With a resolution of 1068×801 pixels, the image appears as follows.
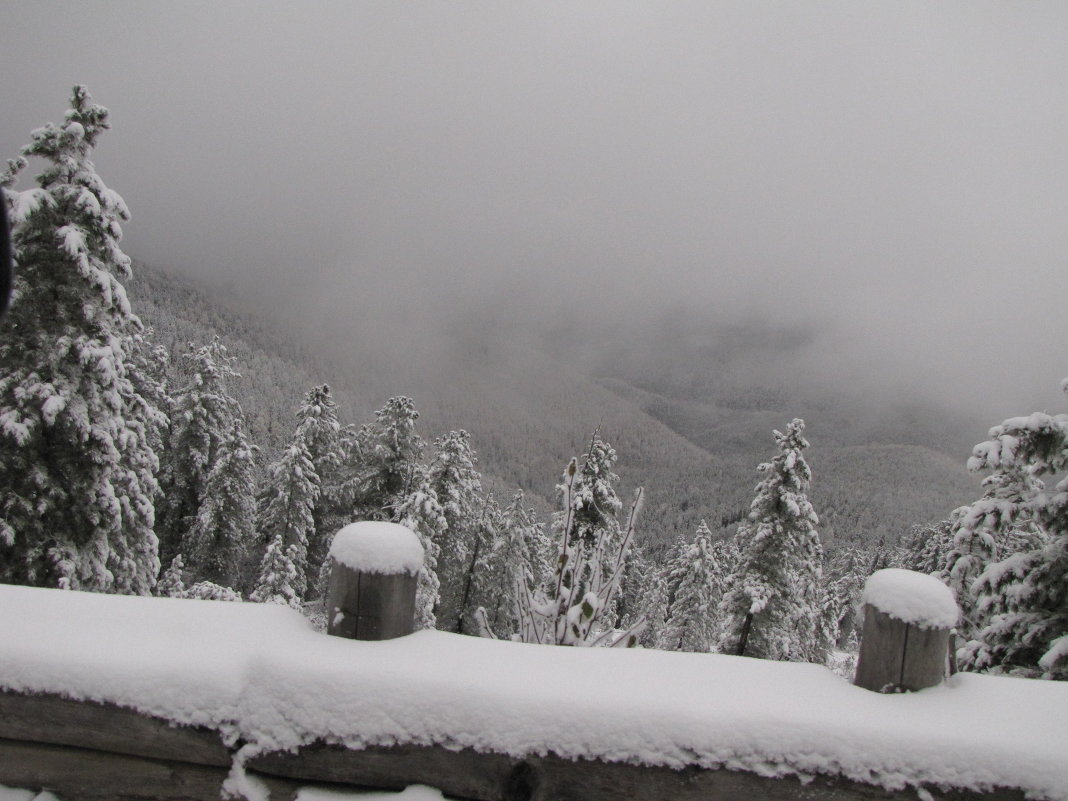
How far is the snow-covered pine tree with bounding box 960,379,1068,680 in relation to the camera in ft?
23.4

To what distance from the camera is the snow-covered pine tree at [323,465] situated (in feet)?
77.8

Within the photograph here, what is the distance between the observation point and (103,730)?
2004 millimetres

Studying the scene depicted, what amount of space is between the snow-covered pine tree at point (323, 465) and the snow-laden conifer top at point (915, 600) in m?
23.1

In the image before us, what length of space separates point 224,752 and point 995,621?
953 cm

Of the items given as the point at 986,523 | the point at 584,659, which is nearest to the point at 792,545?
the point at 986,523

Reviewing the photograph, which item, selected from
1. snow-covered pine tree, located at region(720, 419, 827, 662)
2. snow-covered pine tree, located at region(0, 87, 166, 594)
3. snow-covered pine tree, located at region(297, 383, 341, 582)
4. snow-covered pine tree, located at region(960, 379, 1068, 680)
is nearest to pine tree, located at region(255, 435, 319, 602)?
snow-covered pine tree, located at region(297, 383, 341, 582)

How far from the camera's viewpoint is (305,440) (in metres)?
23.3

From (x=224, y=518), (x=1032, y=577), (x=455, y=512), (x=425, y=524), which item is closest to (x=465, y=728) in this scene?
(x=1032, y=577)

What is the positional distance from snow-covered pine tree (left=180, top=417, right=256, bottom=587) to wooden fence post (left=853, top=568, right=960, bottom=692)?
23.5 m

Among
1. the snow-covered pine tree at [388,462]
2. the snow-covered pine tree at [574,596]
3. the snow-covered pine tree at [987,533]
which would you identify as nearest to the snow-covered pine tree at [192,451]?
the snow-covered pine tree at [388,462]

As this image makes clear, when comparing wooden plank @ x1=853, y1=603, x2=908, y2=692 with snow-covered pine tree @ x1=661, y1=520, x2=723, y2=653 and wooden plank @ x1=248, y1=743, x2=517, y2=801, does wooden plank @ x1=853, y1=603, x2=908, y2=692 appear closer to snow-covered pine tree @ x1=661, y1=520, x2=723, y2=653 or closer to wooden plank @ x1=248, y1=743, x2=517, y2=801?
wooden plank @ x1=248, y1=743, x2=517, y2=801

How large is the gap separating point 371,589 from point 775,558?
1989 centimetres

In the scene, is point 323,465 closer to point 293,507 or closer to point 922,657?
point 293,507

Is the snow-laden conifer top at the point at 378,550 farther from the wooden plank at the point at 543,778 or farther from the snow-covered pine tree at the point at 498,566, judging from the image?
the snow-covered pine tree at the point at 498,566
